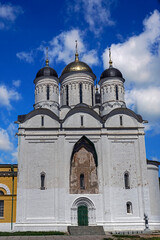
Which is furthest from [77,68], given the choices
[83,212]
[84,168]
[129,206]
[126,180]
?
[129,206]

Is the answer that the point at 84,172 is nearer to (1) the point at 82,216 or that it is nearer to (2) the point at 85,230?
(1) the point at 82,216

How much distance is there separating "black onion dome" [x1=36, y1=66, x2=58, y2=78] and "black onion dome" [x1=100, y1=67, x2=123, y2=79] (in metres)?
4.52

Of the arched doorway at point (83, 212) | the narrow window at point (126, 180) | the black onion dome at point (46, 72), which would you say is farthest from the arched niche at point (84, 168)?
the black onion dome at point (46, 72)

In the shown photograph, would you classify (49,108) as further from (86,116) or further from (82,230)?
(82,230)

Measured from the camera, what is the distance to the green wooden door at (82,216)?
2235 cm

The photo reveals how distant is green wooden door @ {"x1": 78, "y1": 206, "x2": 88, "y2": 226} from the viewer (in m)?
22.3

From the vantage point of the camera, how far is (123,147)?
2430 cm

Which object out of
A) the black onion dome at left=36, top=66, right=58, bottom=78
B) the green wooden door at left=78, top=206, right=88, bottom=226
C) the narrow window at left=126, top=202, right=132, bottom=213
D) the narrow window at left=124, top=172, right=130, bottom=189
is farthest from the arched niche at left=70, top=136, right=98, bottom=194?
the black onion dome at left=36, top=66, right=58, bottom=78

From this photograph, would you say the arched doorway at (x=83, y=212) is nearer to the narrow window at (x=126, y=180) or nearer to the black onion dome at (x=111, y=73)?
the narrow window at (x=126, y=180)

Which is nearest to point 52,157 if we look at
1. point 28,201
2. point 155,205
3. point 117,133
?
point 28,201

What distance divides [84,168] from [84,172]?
317mm

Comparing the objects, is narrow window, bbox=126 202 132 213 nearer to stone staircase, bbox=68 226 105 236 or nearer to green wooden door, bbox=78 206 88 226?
stone staircase, bbox=68 226 105 236

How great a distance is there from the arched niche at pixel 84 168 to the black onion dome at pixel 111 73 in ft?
22.4

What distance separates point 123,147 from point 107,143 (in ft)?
4.55
